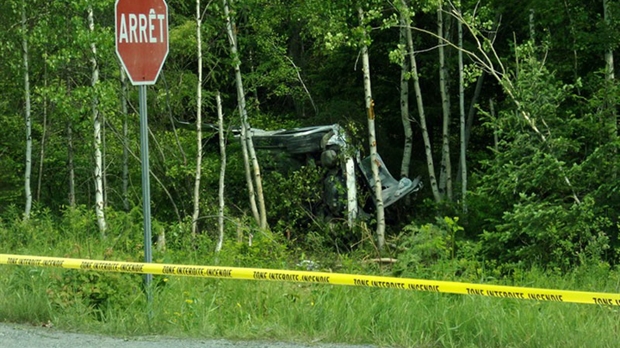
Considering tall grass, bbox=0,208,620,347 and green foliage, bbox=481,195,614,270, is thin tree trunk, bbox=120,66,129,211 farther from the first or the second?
tall grass, bbox=0,208,620,347

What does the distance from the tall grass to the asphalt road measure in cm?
16

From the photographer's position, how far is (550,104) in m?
13.8

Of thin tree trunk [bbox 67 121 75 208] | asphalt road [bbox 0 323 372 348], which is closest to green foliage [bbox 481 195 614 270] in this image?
asphalt road [bbox 0 323 372 348]

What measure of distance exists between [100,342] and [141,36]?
8.64ft

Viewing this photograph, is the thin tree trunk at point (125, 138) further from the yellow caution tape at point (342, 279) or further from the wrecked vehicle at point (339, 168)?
the yellow caution tape at point (342, 279)

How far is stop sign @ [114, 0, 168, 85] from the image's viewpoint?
7293 millimetres

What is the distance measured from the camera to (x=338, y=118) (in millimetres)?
21875

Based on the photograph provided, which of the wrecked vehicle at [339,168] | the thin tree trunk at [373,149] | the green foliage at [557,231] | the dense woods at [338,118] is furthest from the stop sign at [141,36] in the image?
the wrecked vehicle at [339,168]

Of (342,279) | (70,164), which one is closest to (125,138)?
(70,164)

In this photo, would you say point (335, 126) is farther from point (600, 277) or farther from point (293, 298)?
point (293, 298)

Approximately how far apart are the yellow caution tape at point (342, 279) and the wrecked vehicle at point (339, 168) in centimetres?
1189

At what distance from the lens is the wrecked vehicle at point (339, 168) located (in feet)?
64.3

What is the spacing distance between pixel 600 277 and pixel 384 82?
16.0 metres

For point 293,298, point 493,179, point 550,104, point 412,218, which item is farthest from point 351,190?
point 293,298
